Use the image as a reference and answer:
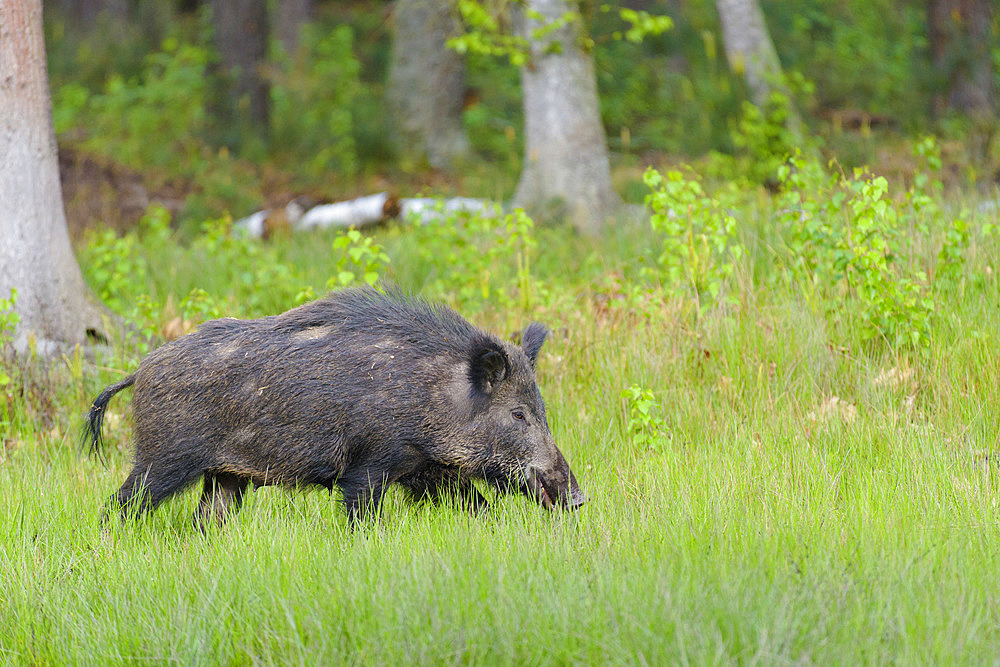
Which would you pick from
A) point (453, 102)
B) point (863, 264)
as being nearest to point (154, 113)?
point (453, 102)

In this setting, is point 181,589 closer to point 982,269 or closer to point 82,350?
point 82,350

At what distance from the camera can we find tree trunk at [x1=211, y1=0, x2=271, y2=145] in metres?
15.6

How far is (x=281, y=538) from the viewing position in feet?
12.0

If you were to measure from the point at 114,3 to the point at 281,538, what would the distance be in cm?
2234

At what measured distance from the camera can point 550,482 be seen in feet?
13.7

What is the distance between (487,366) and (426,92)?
1028 centimetres

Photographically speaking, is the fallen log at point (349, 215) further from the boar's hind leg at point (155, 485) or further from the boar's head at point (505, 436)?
the boar's hind leg at point (155, 485)

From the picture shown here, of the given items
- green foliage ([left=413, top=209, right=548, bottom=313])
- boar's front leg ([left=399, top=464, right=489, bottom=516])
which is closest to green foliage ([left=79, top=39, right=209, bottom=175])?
green foliage ([left=413, top=209, right=548, bottom=313])

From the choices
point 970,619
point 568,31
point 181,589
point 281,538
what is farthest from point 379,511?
point 568,31

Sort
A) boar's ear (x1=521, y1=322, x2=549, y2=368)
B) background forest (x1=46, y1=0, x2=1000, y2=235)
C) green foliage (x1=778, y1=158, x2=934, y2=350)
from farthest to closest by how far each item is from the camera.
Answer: background forest (x1=46, y1=0, x2=1000, y2=235), green foliage (x1=778, y1=158, x2=934, y2=350), boar's ear (x1=521, y1=322, x2=549, y2=368)

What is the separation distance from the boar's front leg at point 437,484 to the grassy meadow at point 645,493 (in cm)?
10

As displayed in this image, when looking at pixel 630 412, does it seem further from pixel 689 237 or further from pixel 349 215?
pixel 349 215

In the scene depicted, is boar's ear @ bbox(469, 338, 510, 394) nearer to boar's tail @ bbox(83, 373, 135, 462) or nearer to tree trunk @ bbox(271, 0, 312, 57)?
boar's tail @ bbox(83, 373, 135, 462)

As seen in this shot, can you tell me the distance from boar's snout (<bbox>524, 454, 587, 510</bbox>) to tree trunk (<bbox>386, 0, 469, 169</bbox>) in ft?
32.7
